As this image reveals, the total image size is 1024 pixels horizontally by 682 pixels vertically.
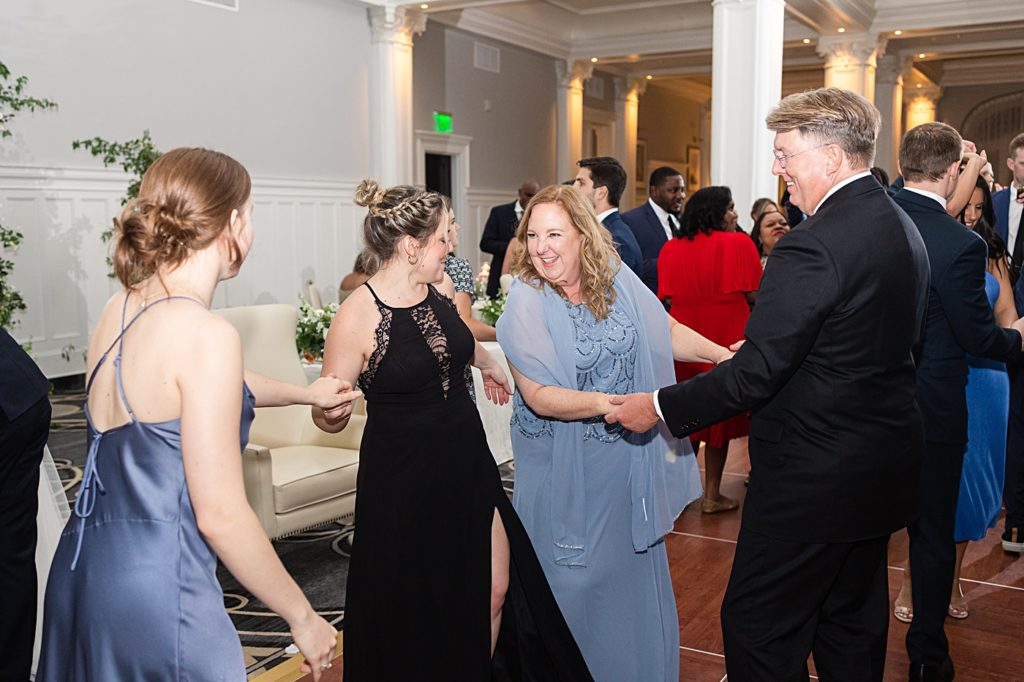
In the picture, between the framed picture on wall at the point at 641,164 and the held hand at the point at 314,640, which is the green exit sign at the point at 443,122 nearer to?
the framed picture on wall at the point at 641,164

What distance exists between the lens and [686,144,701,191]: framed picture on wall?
21.4 metres

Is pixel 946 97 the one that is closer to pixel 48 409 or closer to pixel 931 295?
pixel 931 295

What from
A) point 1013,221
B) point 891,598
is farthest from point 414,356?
point 1013,221

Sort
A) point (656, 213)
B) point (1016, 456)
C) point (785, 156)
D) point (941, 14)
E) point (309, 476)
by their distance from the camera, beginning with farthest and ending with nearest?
point (941, 14) → point (656, 213) → point (1016, 456) → point (309, 476) → point (785, 156)

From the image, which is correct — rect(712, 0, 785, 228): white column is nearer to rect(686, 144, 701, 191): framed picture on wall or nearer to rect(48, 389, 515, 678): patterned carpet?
Result: rect(48, 389, 515, 678): patterned carpet

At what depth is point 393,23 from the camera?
1161 centimetres

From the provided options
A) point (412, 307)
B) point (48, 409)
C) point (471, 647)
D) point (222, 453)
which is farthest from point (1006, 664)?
point (48, 409)

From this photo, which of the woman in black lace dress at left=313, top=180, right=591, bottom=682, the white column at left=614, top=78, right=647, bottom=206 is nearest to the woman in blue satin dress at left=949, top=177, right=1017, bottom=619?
the woman in black lace dress at left=313, top=180, right=591, bottom=682

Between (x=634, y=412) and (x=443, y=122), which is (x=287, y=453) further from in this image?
(x=443, y=122)

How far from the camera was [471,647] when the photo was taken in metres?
2.64

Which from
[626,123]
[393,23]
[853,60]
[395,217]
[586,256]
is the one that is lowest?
[586,256]

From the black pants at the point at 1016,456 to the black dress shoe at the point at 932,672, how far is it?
5.61 feet

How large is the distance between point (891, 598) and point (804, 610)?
182 cm

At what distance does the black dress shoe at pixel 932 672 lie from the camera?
3.11 m
